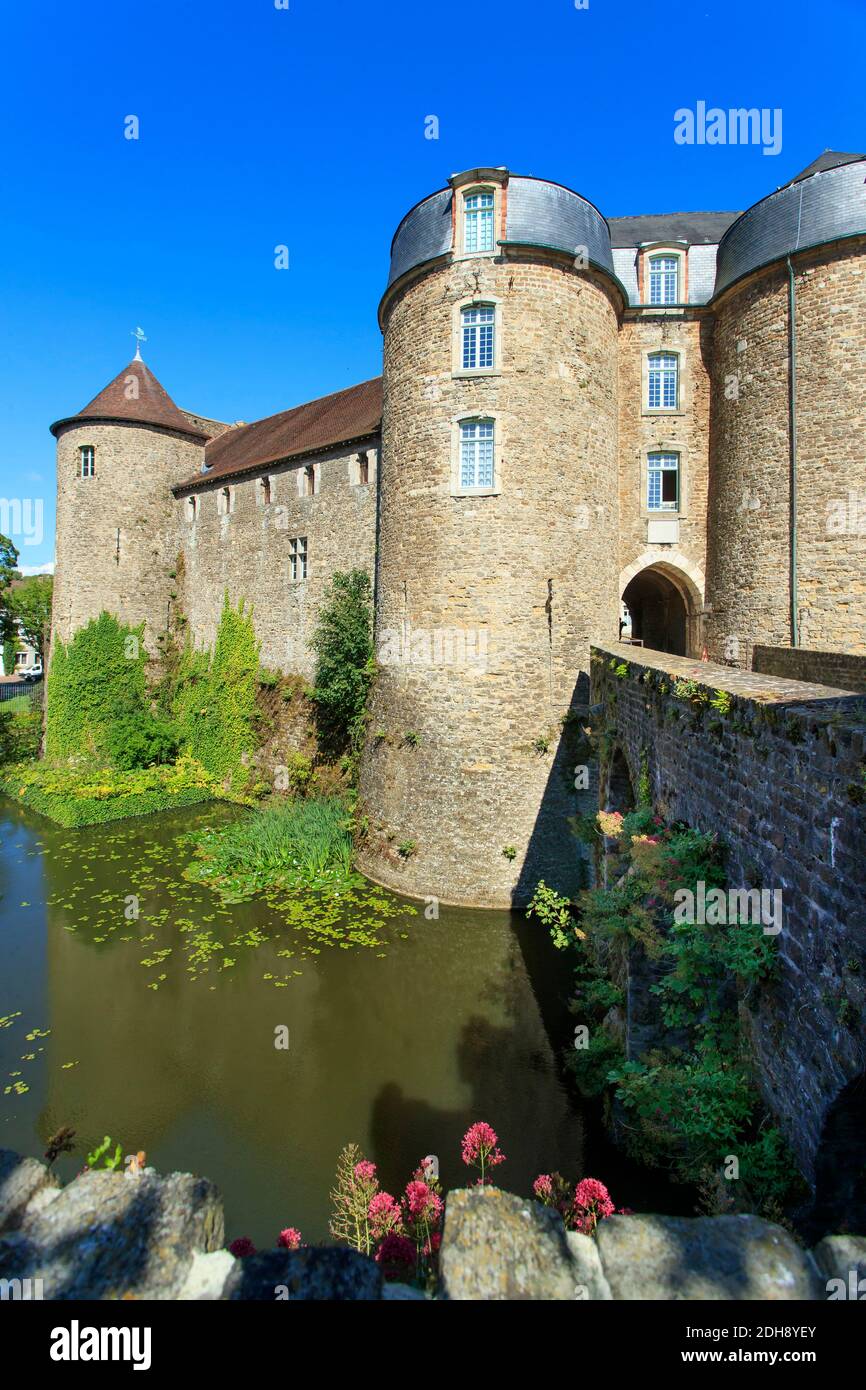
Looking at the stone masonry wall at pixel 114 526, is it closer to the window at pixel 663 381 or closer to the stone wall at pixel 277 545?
the stone wall at pixel 277 545

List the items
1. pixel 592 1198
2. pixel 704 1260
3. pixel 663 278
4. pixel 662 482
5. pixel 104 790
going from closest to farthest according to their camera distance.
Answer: pixel 704 1260
pixel 592 1198
pixel 663 278
pixel 662 482
pixel 104 790

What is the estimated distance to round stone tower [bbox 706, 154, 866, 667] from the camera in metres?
11.4

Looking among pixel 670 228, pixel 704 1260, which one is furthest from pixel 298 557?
pixel 704 1260

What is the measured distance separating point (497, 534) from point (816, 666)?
5.46 meters

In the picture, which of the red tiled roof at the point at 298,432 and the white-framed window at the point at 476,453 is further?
the red tiled roof at the point at 298,432

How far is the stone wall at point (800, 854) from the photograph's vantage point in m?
3.15

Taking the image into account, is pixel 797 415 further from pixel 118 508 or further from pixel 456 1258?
pixel 118 508

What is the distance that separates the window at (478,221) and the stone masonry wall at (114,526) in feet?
46.3

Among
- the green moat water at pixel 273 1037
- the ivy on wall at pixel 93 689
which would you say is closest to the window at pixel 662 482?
the green moat water at pixel 273 1037

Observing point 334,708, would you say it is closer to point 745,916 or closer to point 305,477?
point 305,477

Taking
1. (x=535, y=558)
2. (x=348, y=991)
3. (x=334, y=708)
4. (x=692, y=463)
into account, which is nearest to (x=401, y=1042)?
(x=348, y=991)

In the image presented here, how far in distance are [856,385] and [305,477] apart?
1296cm

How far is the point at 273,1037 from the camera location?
836cm

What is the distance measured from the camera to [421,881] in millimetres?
12094
